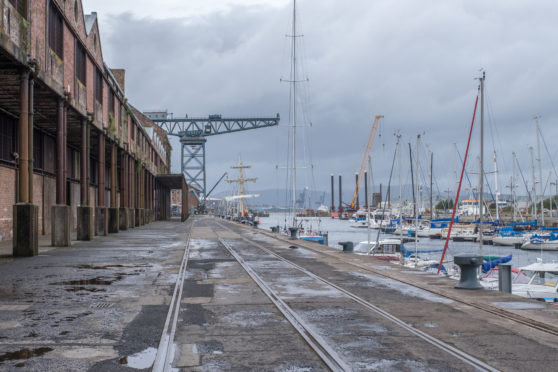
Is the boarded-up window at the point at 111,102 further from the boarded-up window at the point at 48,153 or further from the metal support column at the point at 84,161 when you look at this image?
the metal support column at the point at 84,161

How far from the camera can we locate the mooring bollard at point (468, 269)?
12.8m

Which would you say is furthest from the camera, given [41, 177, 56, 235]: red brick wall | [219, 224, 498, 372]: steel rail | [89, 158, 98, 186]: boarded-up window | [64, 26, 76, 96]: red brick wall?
[89, 158, 98, 186]: boarded-up window

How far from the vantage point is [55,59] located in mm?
24578

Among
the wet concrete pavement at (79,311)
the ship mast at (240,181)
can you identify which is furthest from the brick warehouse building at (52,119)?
the ship mast at (240,181)

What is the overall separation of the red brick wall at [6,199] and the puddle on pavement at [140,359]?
75.9ft

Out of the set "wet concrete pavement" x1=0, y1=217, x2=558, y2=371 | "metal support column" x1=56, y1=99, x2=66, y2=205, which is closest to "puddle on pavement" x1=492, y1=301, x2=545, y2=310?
"wet concrete pavement" x1=0, y1=217, x2=558, y2=371

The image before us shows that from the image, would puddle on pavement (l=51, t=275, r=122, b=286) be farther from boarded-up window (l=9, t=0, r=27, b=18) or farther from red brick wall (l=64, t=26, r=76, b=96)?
red brick wall (l=64, t=26, r=76, b=96)

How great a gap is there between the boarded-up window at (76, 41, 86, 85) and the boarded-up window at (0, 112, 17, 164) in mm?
4357

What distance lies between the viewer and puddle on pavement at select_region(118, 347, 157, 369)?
655 centimetres

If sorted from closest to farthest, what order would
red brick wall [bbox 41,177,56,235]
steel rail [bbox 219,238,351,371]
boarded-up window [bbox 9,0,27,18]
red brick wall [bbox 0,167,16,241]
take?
steel rail [bbox 219,238,351,371]
boarded-up window [bbox 9,0,27,18]
red brick wall [bbox 0,167,16,241]
red brick wall [bbox 41,177,56,235]

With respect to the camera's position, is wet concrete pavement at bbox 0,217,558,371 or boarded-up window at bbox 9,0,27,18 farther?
boarded-up window at bbox 9,0,27,18

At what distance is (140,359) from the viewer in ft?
22.3

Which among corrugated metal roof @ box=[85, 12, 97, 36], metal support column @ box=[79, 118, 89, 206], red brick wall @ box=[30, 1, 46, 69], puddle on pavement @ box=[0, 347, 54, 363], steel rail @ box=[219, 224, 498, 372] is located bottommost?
steel rail @ box=[219, 224, 498, 372]

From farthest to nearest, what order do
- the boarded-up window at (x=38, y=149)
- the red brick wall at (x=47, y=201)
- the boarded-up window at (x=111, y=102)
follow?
the boarded-up window at (x=111, y=102)
the red brick wall at (x=47, y=201)
the boarded-up window at (x=38, y=149)
